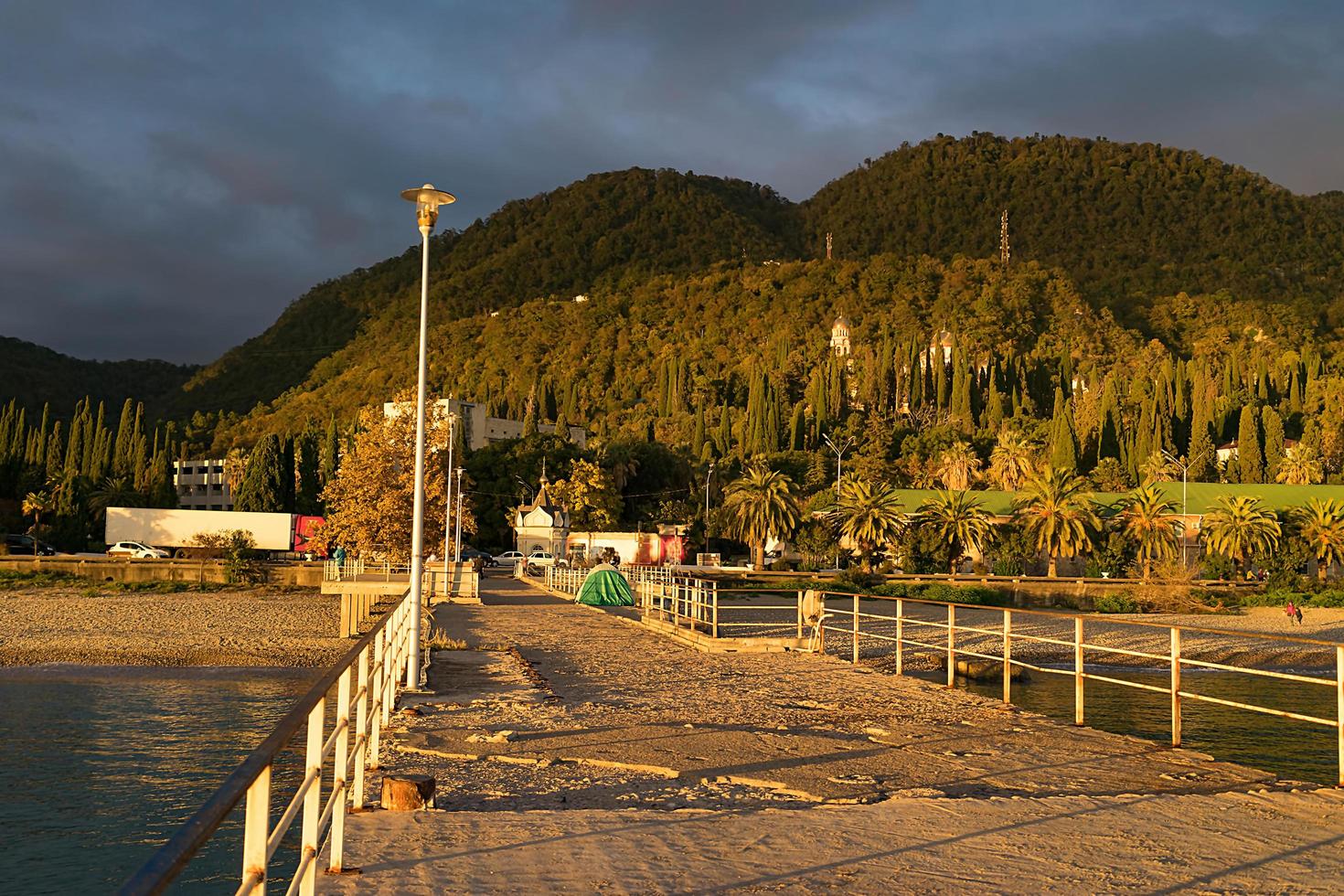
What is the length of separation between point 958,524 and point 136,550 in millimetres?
46539

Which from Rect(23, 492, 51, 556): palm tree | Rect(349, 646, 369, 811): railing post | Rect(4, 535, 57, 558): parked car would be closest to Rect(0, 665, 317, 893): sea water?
Rect(349, 646, 369, 811): railing post

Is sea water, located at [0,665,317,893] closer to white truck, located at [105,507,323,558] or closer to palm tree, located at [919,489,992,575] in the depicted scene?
white truck, located at [105,507,323,558]

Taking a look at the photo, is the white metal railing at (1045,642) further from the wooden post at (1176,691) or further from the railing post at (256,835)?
the railing post at (256,835)

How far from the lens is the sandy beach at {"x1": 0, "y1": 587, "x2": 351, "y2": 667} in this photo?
30281 mm

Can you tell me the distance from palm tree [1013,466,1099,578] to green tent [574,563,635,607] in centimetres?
3270

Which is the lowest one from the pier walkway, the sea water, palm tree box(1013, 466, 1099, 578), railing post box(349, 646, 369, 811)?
the sea water

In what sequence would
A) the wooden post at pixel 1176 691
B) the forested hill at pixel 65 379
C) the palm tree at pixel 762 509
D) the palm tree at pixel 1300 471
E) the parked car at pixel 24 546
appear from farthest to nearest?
1. the forested hill at pixel 65 379
2. the palm tree at pixel 1300 471
3. the parked car at pixel 24 546
4. the palm tree at pixel 762 509
5. the wooden post at pixel 1176 691

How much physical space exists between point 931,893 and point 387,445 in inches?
2039

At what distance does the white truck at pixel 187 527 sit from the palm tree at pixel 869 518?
30693 millimetres

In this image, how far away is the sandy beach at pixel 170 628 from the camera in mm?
30281

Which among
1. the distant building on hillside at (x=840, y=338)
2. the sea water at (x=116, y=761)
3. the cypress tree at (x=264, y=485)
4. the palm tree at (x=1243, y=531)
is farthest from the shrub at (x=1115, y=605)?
the distant building on hillside at (x=840, y=338)

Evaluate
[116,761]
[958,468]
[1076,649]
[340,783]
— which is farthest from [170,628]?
[958,468]

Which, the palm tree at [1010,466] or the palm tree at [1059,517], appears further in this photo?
the palm tree at [1010,466]

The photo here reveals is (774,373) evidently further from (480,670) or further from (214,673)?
(480,670)
